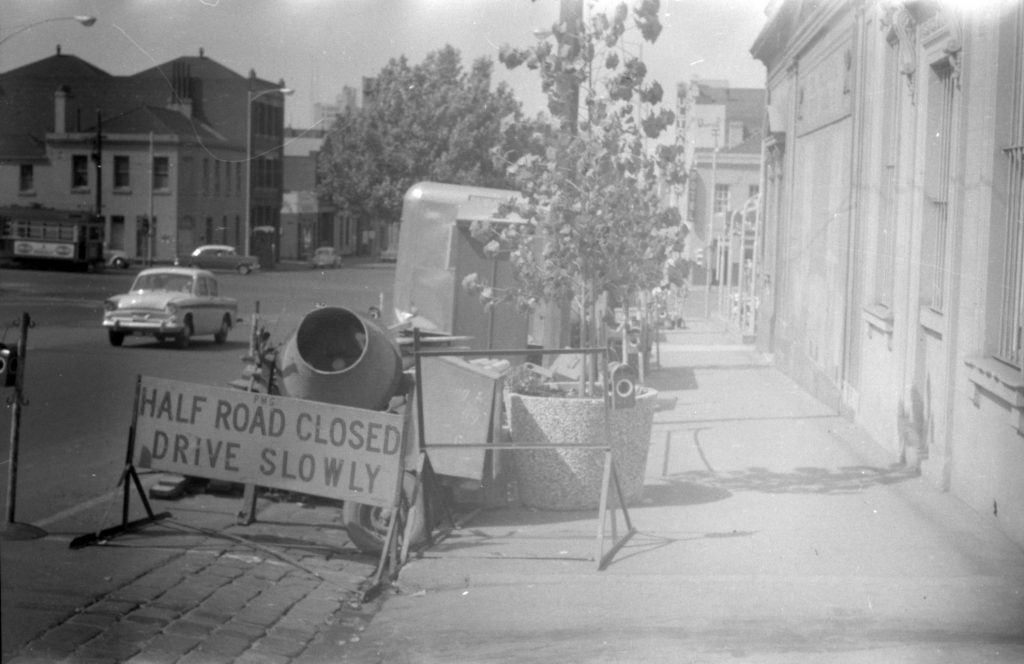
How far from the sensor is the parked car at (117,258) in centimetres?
1381

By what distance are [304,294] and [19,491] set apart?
10.8 feet

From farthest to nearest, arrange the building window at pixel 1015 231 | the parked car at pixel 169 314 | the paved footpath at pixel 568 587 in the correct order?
the parked car at pixel 169 314 < the building window at pixel 1015 231 < the paved footpath at pixel 568 587

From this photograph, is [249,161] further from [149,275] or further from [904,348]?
[904,348]

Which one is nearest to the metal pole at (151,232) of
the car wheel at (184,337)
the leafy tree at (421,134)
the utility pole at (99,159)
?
the utility pole at (99,159)

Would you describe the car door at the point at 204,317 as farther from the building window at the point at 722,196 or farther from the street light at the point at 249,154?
the building window at the point at 722,196

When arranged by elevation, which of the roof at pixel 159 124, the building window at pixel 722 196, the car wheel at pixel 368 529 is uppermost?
the building window at pixel 722 196

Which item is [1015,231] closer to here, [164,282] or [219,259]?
[219,259]

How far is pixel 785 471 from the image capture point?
1016 centimetres

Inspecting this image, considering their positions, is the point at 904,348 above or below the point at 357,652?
above

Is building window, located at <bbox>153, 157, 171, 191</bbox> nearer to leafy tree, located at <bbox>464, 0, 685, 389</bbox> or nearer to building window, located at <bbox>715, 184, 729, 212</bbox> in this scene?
leafy tree, located at <bbox>464, 0, 685, 389</bbox>

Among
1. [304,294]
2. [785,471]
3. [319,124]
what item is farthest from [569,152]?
[304,294]

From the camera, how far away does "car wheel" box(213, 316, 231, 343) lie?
16.8 m

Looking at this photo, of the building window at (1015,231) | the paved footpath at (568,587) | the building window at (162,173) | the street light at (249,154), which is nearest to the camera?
the paved footpath at (568,587)

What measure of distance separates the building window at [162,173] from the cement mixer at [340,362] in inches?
113
